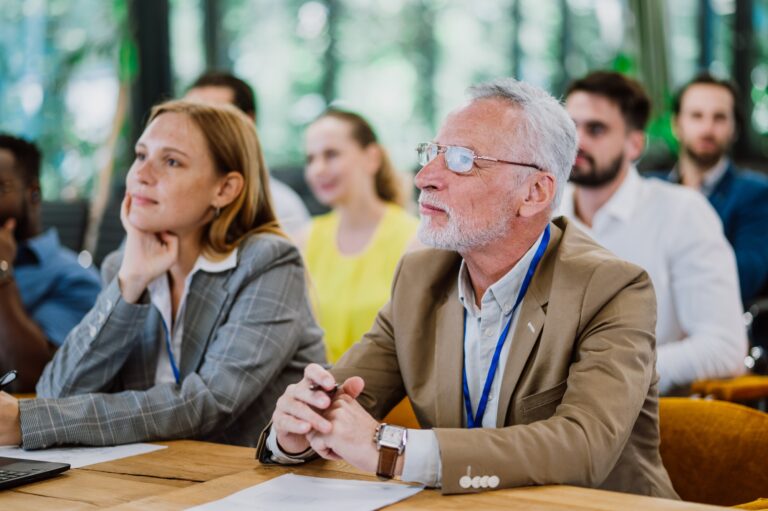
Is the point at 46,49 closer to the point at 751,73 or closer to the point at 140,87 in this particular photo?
the point at 140,87

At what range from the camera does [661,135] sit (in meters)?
5.46

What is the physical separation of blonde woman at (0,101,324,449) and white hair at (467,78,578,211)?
0.64 metres

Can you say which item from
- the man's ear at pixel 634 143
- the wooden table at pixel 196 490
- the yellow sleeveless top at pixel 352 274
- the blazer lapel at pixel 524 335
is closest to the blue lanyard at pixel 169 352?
the wooden table at pixel 196 490

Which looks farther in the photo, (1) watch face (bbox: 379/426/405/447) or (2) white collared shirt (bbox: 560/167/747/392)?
(2) white collared shirt (bbox: 560/167/747/392)

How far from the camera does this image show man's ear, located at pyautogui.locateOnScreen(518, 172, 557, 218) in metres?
1.70

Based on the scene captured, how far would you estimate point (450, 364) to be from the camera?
5.48 feet

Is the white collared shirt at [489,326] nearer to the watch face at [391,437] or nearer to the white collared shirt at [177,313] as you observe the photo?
the watch face at [391,437]

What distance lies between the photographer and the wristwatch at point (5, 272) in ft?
8.34

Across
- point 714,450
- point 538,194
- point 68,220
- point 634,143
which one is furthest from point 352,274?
point 714,450

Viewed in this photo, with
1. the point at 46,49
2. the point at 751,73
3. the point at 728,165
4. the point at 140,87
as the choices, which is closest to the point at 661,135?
the point at 751,73

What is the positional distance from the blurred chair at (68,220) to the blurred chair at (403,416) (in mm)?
2969

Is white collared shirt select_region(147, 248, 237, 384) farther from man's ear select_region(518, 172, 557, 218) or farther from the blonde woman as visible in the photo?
man's ear select_region(518, 172, 557, 218)

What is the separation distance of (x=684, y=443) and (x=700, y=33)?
4.14 metres

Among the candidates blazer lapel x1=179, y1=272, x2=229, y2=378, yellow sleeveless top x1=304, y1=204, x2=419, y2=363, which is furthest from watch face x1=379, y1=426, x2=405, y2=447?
yellow sleeveless top x1=304, y1=204, x2=419, y2=363
